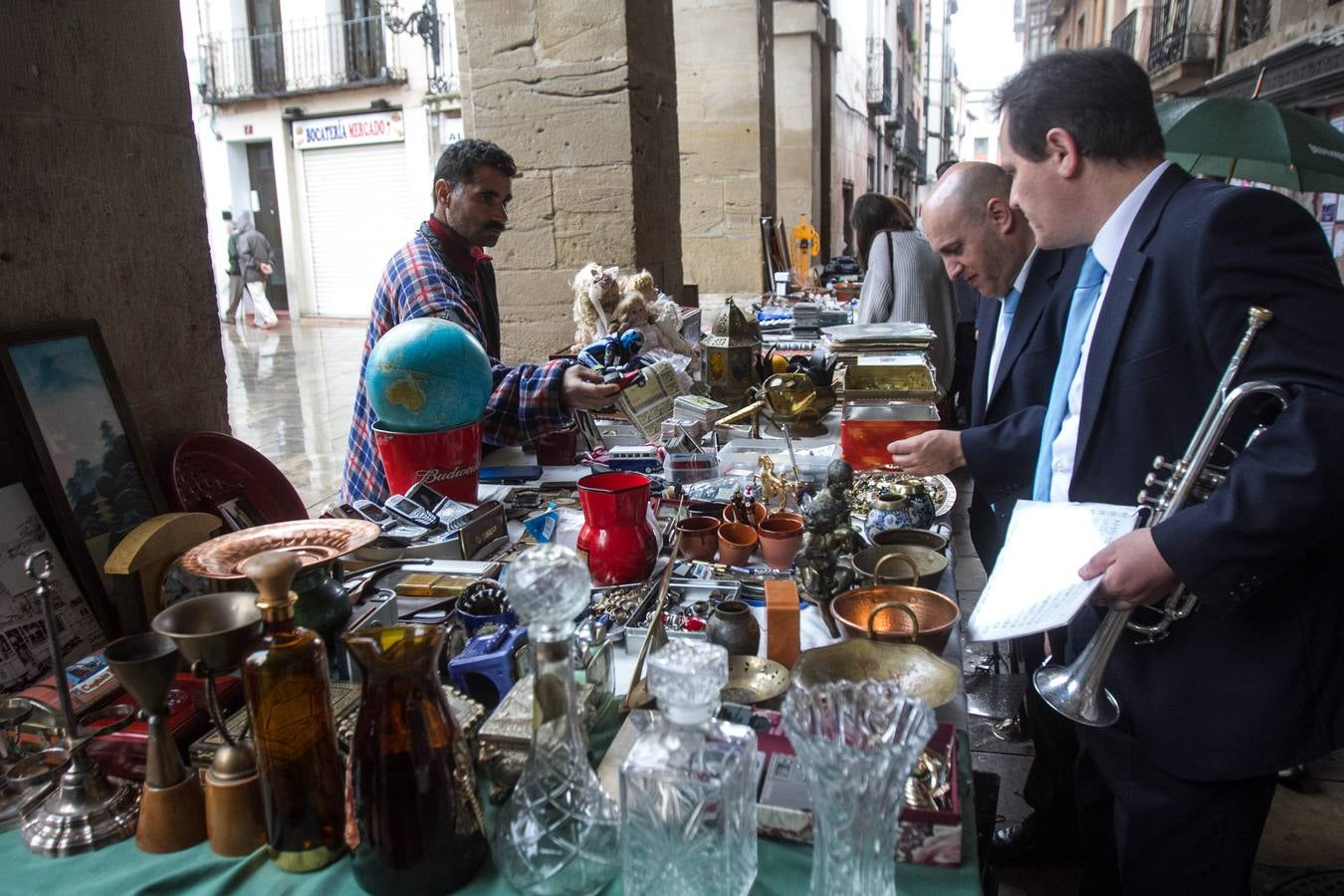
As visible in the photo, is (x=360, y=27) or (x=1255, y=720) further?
(x=360, y=27)

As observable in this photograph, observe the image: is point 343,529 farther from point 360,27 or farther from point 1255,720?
point 360,27

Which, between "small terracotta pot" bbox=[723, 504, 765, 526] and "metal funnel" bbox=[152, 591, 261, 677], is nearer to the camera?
"metal funnel" bbox=[152, 591, 261, 677]

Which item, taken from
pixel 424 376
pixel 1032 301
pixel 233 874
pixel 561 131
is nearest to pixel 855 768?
pixel 233 874

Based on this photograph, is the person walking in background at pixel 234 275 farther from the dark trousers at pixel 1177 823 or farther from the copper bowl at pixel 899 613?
the dark trousers at pixel 1177 823

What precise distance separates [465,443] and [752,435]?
1288 millimetres

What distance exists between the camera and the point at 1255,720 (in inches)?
65.2

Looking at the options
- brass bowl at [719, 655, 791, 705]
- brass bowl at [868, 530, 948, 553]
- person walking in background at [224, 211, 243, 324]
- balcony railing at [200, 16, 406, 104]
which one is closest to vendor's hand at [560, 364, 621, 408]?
brass bowl at [868, 530, 948, 553]

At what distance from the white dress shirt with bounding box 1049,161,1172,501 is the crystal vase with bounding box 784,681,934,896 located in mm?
1042

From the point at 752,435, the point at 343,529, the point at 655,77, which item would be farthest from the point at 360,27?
the point at 343,529

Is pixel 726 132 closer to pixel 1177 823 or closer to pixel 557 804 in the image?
pixel 1177 823

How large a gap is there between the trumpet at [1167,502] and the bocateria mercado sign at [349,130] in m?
18.8

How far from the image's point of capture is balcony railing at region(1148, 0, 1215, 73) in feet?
42.9

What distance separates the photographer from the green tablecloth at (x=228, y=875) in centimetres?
112

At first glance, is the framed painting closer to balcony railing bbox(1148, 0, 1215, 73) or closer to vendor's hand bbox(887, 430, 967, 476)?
vendor's hand bbox(887, 430, 967, 476)
